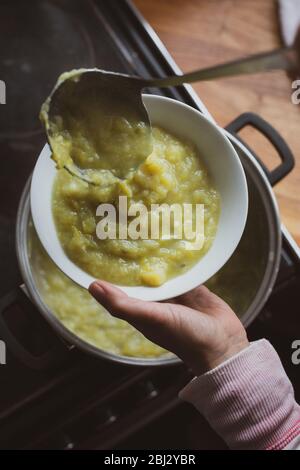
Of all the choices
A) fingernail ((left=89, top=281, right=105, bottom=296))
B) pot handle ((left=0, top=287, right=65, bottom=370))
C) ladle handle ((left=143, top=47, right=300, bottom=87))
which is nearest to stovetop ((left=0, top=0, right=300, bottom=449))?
pot handle ((left=0, top=287, right=65, bottom=370))

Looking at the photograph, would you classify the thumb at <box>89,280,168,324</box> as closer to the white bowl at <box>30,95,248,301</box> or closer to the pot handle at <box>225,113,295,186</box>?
the white bowl at <box>30,95,248,301</box>

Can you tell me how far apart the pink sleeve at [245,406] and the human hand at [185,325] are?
28 millimetres

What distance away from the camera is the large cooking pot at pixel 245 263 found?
40.4 inches

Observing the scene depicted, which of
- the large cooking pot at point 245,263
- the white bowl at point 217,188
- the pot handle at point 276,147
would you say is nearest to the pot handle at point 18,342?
the large cooking pot at point 245,263

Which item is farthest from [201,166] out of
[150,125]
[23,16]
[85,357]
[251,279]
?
[23,16]

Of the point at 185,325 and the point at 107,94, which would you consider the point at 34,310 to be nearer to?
the point at 185,325

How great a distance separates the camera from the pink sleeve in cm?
89

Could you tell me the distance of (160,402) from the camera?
109cm

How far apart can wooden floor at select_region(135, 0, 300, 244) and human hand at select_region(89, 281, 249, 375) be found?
34 centimetres

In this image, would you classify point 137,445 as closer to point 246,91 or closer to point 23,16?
point 246,91

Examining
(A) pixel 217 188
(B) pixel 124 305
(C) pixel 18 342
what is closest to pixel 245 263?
(A) pixel 217 188

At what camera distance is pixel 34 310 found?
1069 millimetres

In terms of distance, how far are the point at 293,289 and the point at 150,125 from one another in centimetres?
47

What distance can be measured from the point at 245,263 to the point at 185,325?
0.91 feet
